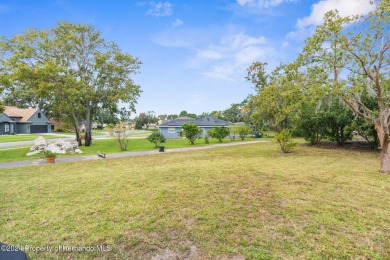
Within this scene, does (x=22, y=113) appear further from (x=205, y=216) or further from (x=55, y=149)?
(x=205, y=216)

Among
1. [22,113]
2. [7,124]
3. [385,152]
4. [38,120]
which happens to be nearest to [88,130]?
[385,152]

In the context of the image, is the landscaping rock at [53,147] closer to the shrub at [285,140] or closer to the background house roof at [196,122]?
the shrub at [285,140]

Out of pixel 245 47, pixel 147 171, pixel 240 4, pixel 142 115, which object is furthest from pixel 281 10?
pixel 142 115

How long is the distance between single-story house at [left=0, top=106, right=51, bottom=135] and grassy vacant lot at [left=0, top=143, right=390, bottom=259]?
3673cm

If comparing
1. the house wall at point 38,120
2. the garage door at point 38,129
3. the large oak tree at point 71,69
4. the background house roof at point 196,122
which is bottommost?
the garage door at point 38,129

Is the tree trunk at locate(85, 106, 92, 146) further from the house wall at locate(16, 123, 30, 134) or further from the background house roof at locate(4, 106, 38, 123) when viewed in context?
the house wall at locate(16, 123, 30, 134)

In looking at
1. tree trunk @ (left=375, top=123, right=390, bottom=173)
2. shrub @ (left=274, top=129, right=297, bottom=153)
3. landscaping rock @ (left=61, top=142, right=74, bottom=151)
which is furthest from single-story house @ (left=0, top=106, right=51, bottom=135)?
tree trunk @ (left=375, top=123, right=390, bottom=173)

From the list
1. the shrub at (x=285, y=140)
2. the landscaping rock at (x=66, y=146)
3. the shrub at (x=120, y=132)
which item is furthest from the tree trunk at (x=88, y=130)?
the shrub at (x=285, y=140)

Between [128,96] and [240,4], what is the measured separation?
Result: 558 inches

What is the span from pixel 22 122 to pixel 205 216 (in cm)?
4591

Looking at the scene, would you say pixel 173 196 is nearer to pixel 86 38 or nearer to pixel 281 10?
pixel 281 10

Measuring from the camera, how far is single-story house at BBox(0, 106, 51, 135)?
34.1 metres

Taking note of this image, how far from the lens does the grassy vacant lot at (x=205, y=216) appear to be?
2.97 metres

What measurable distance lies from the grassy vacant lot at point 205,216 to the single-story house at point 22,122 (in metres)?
36.7
